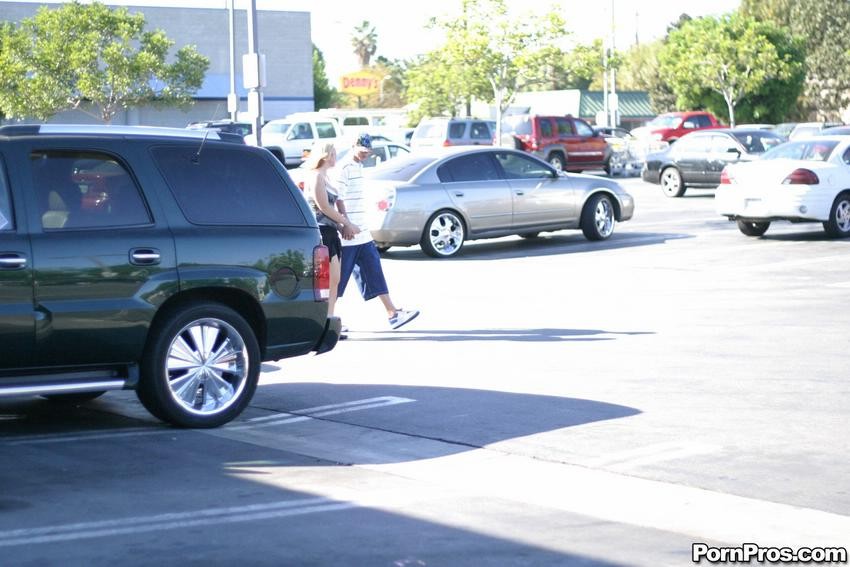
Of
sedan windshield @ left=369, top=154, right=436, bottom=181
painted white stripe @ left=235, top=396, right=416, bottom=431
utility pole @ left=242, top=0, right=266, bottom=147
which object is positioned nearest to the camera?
painted white stripe @ left=235, top=396, right=416, bottom=431

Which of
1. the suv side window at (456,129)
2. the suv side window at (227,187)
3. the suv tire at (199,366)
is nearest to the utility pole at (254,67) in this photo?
the suv side window at (456,129)

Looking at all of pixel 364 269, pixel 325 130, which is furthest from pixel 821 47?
pixel 364 269

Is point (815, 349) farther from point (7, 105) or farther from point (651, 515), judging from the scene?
point (7, 105)

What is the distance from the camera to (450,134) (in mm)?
41031

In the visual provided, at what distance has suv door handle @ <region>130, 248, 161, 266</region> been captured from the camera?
7832 mm

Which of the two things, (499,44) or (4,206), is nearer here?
(4,206)

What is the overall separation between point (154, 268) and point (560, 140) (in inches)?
1355

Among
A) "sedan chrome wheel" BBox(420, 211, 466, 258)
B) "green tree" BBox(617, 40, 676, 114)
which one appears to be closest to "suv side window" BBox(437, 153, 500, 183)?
"sedan chrome wheel" BBox(420, 211, 466, 258)

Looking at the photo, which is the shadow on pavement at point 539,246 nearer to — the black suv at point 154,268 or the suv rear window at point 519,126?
the black suv at point 154,268

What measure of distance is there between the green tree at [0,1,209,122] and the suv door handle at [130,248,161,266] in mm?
40551

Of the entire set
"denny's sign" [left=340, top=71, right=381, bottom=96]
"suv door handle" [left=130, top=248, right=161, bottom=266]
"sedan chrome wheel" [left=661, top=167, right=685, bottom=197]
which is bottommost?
"sedan chrome wheel" [left=661, top=167, right=685, bottom=197]

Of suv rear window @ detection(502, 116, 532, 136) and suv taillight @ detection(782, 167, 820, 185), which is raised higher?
suv rear window @ detection(502, 116, 532, 136)

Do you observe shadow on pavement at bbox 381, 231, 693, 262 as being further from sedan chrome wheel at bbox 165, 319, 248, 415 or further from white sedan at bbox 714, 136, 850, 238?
sedan chrome wheel at bbox 165, 319, 248, 415

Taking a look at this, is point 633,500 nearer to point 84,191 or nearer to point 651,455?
point 651,455
